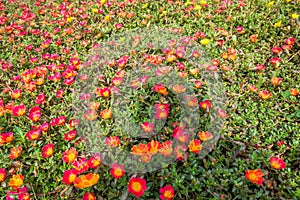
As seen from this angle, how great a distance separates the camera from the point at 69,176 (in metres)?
1.84

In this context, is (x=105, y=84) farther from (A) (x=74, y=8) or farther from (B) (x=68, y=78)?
(A) (x=74, y=8)

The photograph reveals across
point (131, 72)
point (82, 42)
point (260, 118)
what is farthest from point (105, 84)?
point (260, 118)

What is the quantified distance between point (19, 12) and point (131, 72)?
2800 mm

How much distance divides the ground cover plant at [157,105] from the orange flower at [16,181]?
11mm

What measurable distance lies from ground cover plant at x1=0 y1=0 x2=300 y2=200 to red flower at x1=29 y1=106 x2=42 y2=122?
0.08m

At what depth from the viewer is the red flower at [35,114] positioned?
91.4 inches

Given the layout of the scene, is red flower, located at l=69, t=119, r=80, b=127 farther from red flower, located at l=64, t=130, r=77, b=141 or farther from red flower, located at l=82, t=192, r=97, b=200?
red flower, located at l=82, t=192, r=97, b=200

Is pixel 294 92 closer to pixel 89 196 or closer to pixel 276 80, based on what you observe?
pixel 276 80

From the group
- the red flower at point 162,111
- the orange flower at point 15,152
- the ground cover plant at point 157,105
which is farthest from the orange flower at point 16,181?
the red flower at point 162,111

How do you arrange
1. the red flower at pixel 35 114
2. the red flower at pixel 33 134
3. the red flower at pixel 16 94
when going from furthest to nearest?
1. the red flower at pixel 16 94
2. the red flower at pixel 35 114
3. the red flower at pixel 33 134

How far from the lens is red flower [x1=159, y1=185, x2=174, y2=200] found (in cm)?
173

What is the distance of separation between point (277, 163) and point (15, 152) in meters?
2.02

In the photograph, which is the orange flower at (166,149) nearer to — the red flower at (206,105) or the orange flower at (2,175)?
the red flower at (206,105)

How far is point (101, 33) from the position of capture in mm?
3412
